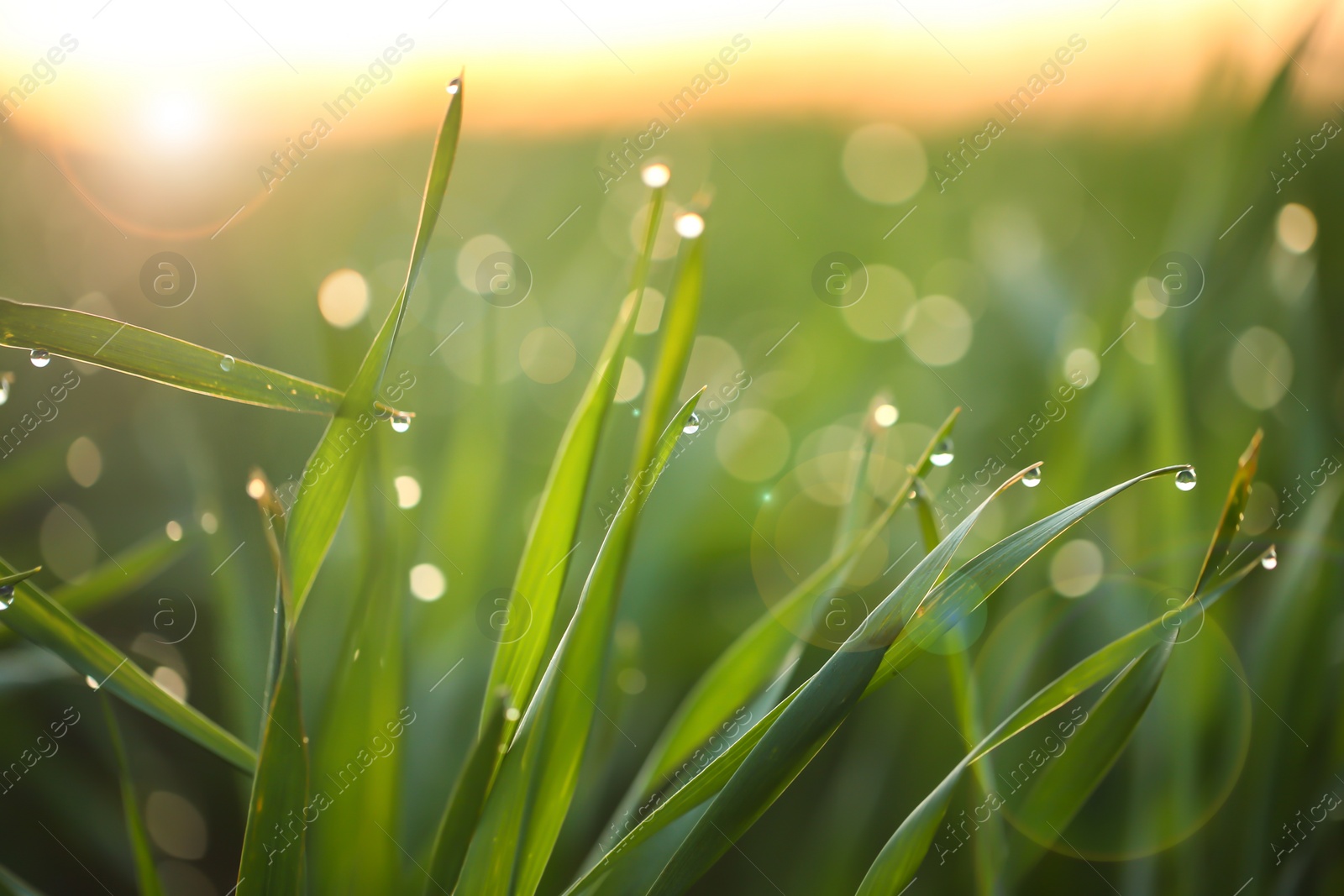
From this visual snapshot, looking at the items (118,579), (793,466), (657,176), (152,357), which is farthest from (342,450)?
(793,466)

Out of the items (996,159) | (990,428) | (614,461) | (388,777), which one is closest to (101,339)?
(388,777)

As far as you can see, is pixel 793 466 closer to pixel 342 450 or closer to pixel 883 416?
pixel 883 416

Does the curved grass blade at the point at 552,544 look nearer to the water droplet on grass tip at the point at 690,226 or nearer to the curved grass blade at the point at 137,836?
the water droplet on grass tip at the point at 690,226

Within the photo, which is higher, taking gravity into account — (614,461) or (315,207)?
(315,207)

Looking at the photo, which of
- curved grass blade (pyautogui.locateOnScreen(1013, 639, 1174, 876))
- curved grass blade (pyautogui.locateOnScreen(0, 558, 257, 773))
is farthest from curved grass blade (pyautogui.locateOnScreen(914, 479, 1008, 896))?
curved grass blade (pyautogui.locateOnScreen(0, 558, 257, 773))

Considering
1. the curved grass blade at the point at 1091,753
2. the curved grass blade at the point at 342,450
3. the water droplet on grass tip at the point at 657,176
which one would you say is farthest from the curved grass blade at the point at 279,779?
the curved grass blade at the point at 1091,753

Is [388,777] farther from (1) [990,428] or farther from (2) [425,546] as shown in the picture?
(1) [990,428]

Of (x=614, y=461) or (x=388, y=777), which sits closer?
(x=388, y=777)
